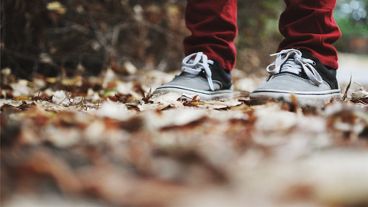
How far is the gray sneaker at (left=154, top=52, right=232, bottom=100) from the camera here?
1678 millimetres

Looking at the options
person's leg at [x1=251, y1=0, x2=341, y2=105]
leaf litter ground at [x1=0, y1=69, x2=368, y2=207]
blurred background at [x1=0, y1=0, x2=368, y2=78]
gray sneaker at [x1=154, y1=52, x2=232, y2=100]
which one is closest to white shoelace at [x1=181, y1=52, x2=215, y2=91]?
gray sneaker at [x1=154, y1=52, x2=232, y2=100]

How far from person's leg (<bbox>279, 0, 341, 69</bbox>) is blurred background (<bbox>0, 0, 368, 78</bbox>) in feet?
4.53

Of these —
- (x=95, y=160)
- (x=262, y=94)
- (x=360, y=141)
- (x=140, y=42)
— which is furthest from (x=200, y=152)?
(x=140, y=42)

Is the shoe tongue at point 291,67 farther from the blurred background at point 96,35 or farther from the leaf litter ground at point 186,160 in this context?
the blurred background at point 96,35

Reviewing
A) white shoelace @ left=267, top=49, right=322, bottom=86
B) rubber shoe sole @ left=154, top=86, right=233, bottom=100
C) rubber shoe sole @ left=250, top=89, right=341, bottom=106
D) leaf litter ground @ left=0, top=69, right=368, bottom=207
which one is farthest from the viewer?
rubber shoe sole @ left=154, top=86, right=233, bottom=100

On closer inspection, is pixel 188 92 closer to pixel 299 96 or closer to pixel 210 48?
pixel 210 48

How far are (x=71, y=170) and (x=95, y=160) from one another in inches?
2.0

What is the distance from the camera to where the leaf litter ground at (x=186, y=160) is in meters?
0.59

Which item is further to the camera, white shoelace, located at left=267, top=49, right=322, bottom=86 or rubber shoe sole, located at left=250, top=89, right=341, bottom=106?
white shoelace, located at left=267, top=49, right=322, bottom=86

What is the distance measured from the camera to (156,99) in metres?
1.64

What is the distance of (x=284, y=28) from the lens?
163cm

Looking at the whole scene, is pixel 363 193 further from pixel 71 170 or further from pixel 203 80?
pixel 203 80

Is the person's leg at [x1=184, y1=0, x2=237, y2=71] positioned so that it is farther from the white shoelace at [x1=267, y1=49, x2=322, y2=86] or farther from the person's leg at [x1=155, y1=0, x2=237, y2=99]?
the white shoelace at [x1=267, y1=49, x2=322, y2=86]

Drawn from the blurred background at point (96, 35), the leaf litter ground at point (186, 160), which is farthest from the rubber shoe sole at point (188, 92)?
the blurred background at point (96, 35)
